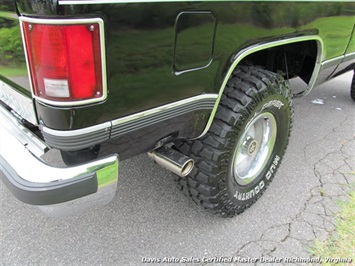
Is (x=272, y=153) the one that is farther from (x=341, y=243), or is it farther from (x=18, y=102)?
(x=18, y=102)

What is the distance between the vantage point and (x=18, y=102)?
1.62 m

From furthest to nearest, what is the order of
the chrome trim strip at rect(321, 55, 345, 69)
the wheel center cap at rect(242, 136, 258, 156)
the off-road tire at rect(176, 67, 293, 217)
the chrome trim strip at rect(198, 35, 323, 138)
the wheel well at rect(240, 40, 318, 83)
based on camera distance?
the chrome trim strip at rect(321, 55, 345, 69) → the wheel well at rect(240, 40, 318, 83) → the wheel center cap at rect(242, 136, 258, 156) → the off-road tire at rect(176, 67, 293, 217) → the chrome trim strip at rect(198, 35, 323, 138)

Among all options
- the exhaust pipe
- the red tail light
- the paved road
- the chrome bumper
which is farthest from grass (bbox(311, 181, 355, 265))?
the red tail light

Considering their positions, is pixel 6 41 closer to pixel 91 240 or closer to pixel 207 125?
pixel 207 125

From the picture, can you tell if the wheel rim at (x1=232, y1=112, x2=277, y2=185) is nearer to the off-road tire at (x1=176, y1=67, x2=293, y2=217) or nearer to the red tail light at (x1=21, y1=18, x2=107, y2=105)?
the off-road tire at (x1=176, y1=67, x2=293, y2=217)

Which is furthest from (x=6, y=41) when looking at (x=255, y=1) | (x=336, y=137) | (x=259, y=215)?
(x=336, y=137)

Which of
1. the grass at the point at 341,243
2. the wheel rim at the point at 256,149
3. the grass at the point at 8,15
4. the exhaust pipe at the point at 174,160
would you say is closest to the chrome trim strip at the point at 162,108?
the exhaust pipe at the point at 174,160

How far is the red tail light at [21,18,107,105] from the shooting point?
1.08 meters

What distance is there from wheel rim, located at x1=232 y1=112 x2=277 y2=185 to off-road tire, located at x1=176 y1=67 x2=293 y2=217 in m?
0.03

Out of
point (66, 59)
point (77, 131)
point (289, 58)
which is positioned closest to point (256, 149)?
point (289, 58)

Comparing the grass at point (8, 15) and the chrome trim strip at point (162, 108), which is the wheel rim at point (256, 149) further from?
the grass at point (8, 15)

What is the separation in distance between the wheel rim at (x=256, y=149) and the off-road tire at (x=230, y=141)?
25 mm

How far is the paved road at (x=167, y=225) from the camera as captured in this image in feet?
6.34

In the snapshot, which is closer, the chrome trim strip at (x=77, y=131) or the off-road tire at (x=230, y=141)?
the chrome trim strip at (x=77, y=131)
